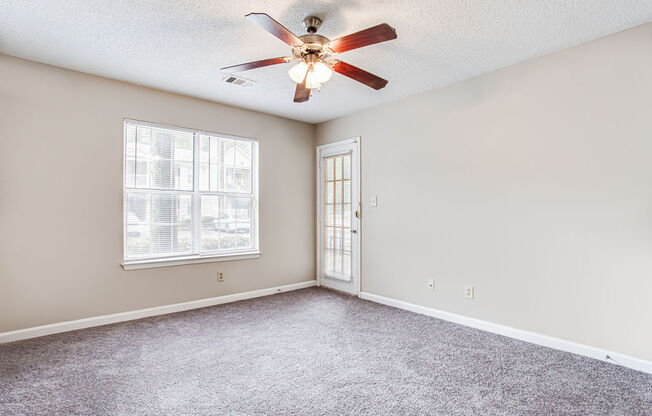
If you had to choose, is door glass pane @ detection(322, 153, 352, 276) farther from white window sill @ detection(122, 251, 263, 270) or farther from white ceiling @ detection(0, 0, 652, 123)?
white ceiling @ detection(0, 0, 652, 123)

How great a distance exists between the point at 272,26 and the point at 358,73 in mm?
804

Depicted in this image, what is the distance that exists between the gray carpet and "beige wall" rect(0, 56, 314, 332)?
0.39 m

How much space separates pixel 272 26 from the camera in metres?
2.02

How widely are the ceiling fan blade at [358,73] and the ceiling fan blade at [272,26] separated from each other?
1.19 ft

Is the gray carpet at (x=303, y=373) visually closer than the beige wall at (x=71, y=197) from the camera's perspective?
Yes

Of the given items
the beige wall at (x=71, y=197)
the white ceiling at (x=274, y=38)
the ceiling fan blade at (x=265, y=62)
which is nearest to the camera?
the white ceiling at (x=274, y=38)

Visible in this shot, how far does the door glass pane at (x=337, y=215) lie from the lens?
4.84 m

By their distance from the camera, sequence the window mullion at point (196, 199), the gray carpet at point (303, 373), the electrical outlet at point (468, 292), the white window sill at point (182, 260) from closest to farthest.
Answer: the gray carpet at point (303, 373)
the electrical outlet at point (468, 292)
the white window sill at point (182, 260)
the window mullion at point (196, 199)

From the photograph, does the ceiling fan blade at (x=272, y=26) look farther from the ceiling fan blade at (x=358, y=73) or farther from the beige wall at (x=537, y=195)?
the beige wall at (x=537, y=195)

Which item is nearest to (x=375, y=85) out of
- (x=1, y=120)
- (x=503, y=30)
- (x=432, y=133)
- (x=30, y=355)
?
(x=503, y=30)

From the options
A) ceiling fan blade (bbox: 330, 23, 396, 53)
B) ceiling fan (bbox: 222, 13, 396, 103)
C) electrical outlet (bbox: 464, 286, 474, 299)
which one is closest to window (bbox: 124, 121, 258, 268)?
ceiling fan (bbox: 222, 13, 396, 103)

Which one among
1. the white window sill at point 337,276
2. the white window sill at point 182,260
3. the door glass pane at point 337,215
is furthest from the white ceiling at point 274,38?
the white window sill at point 337,276

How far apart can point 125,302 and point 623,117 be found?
4.76 m

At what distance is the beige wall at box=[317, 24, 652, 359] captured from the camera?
8.47 feet
